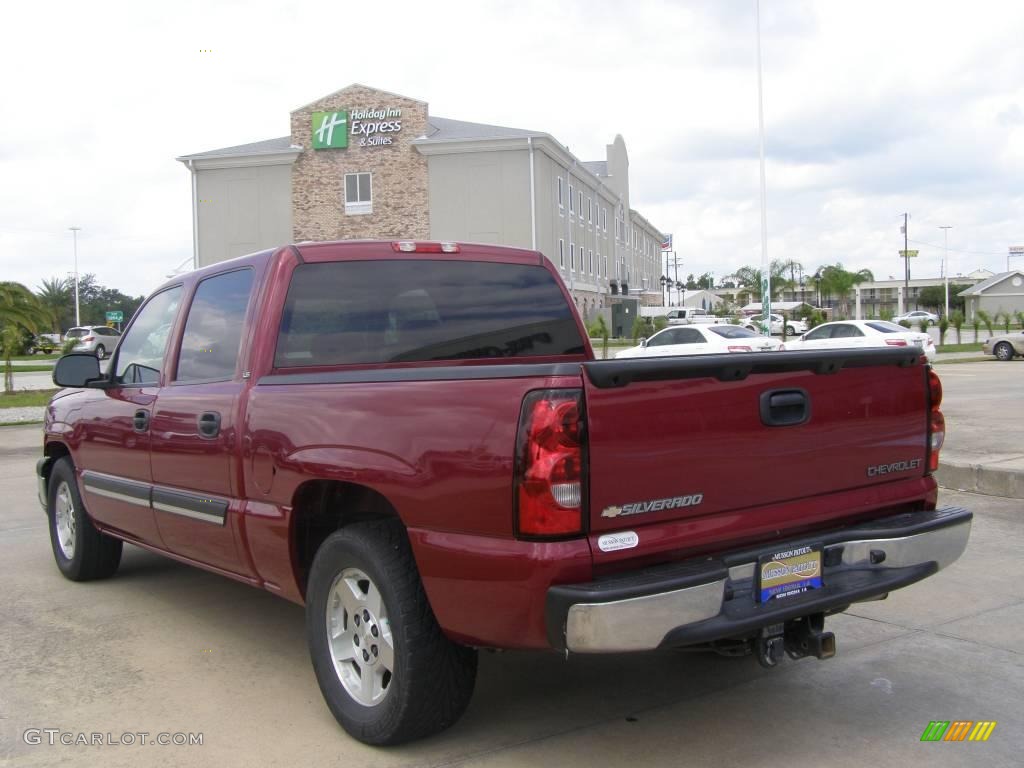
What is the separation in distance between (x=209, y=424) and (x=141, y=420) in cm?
87

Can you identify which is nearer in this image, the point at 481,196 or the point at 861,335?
the point at 861,335

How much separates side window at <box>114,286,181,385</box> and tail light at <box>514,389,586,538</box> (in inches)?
118

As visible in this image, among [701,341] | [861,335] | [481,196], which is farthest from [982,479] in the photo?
[481,196]

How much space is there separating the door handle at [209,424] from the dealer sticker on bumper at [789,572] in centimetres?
253

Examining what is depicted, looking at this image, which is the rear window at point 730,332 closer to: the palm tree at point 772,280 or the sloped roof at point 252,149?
the sloped roof at point 252,149

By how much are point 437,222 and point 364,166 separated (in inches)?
197

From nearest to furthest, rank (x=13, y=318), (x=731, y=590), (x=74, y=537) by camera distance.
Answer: (x=731, y=590), (x=74, y=537), (x=13, y=318)

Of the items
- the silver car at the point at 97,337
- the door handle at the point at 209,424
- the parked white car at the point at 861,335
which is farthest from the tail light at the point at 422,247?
the silver car at the point at 97,337

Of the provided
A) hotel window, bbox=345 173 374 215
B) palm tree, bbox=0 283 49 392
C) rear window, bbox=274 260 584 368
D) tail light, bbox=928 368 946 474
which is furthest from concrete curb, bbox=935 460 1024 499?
hotel window, bbox=345 173 374 215

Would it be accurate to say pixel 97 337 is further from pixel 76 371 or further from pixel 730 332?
pixel 76 371

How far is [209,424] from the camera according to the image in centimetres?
454

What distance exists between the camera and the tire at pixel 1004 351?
105ft

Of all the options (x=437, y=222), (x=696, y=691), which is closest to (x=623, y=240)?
(x=437, y=222)

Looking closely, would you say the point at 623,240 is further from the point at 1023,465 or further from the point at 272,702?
the point at 272,702
